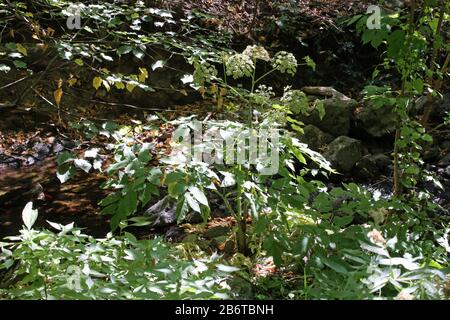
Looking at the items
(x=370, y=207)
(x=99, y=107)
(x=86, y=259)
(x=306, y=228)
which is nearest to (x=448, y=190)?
(x=370, y=207)

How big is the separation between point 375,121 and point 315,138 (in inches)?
37.6

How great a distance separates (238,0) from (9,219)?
6686 millimetres

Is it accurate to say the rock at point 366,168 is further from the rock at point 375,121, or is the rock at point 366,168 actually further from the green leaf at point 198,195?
the green leaf at point 198,195

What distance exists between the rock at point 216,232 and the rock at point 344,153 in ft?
7.41

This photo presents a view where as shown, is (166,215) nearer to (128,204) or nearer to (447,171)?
(128,204)

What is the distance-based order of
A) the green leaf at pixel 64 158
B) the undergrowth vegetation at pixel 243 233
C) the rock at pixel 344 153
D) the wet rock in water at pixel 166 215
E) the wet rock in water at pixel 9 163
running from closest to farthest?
1. the undergrowth vegetation at pixel 243 233
2. the green leaf at pixel 64 158
3. the wet rock in water at pixel 166 215
4. the rock at pixel 344 153
5. the wet rock in water at pixel 9 163

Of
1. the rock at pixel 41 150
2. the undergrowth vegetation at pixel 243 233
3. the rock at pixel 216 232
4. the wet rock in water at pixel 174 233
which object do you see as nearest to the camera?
the undergrowth vegetation at pixel 243 233

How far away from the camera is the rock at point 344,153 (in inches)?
211

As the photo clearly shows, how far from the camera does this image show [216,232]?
11.6 ft

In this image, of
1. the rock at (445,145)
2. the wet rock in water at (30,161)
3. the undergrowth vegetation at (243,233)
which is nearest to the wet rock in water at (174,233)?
the undergrowth vegetation at (243,233)

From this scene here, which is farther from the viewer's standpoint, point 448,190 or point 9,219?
point 448,190

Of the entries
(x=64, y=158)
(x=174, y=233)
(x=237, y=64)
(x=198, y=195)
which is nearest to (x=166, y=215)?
(x=174, y=233)

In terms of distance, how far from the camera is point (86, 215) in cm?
441
